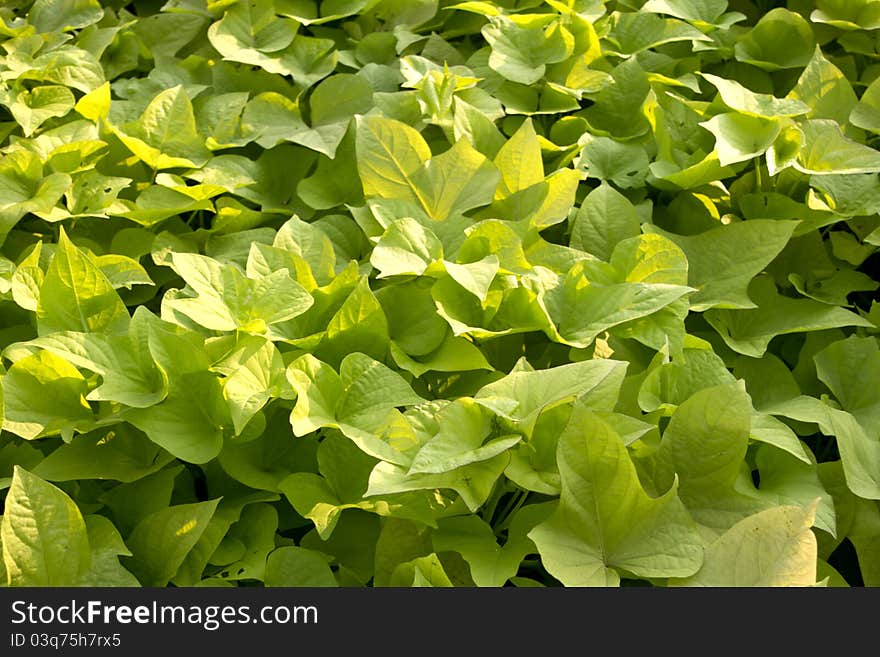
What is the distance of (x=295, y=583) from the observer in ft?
3.00

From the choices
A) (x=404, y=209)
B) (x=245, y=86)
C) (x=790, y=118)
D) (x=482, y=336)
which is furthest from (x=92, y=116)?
(x=790, y=118)

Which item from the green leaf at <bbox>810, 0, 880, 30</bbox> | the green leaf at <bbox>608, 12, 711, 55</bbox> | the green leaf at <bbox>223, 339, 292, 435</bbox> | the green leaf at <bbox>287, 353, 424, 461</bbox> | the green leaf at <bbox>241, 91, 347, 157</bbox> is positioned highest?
the green leaf at <bbox>810, 0, 880, 30</bbox>

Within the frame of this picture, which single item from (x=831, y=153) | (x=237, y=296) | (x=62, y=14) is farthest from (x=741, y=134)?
(x=62, y=14)

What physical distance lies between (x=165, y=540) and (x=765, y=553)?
563mm

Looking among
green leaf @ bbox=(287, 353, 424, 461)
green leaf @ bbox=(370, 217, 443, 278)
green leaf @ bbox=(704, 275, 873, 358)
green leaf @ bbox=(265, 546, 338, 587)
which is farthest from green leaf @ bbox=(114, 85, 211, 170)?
green leaf @ bbox=(704, 275, 873, 358)

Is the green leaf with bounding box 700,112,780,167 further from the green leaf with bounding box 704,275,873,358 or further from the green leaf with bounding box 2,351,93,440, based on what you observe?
the green leaf with bounding box 2,351,93,440

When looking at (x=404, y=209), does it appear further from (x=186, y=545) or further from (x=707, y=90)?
(x=707, y=90)

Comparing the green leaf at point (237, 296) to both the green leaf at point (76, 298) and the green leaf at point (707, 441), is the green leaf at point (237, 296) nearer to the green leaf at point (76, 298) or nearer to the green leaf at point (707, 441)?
the green leaf at point (76, 298)

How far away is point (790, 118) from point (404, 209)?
55cm

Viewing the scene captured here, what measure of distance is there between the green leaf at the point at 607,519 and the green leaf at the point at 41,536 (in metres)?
0.42

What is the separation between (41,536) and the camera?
2.84 ft

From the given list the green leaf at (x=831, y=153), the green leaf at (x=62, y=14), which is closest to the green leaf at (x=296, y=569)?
the green leaf at (x=831, y=153)

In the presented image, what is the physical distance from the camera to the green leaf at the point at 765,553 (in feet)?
2.64

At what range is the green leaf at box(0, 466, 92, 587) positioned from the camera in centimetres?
85
